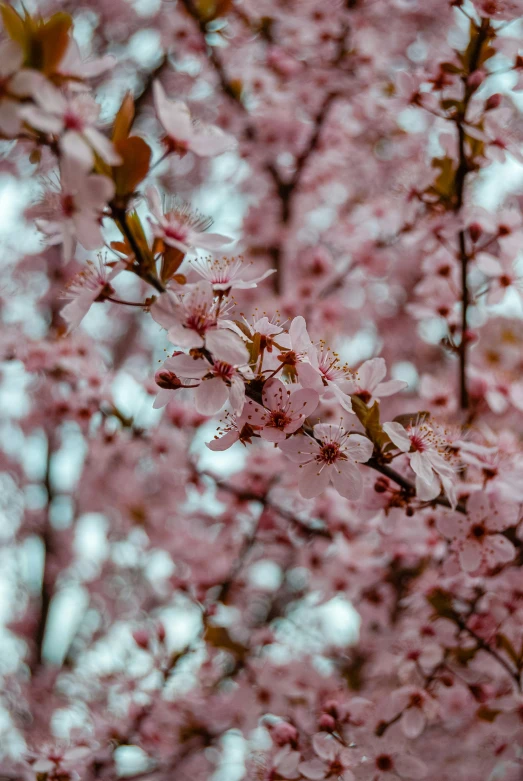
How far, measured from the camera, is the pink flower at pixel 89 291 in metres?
1.19

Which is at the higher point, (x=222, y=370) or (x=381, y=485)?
(x=222, y=370)

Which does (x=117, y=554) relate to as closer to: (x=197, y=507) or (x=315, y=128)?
(x=197, y=507)

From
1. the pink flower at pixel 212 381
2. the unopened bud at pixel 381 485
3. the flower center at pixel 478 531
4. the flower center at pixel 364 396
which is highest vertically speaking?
the pink flower at pixel 212 381

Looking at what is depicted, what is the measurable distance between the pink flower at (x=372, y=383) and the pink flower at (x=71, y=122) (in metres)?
0.69

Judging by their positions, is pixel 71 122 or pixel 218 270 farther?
pixel 218 270

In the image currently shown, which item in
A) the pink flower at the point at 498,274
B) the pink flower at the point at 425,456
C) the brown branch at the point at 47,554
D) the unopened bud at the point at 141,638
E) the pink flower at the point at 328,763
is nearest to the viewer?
the pink flower at the point at 425,456

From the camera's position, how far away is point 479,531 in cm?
154

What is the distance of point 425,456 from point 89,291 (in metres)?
0.71

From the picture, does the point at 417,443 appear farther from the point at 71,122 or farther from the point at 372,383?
the point at 71,122

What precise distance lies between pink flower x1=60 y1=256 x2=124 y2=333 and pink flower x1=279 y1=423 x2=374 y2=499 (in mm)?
427

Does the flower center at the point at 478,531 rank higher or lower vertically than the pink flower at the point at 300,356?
lower

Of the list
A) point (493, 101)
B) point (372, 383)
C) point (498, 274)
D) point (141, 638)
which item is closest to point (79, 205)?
point (372, 383)

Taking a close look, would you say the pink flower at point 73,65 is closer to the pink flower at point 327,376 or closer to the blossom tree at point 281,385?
the blossom tree at point 281,385

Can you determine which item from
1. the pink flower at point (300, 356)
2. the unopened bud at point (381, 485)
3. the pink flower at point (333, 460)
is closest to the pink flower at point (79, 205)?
the pink flower at point (300, 356)
